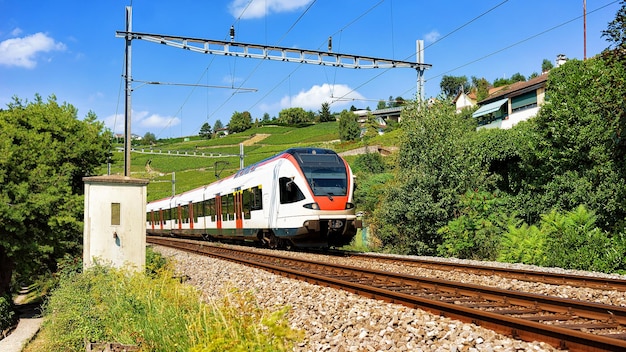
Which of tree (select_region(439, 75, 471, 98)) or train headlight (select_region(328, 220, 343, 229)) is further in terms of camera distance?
tree (select_region(439, 75, 471, 98))

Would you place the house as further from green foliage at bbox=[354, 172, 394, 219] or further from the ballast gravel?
the ballast gravel

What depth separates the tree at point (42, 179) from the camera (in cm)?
1872

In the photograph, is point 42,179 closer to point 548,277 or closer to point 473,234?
point 473,234

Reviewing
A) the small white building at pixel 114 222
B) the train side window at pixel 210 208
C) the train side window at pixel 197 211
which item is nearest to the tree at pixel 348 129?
the train side window at pixel 197 211

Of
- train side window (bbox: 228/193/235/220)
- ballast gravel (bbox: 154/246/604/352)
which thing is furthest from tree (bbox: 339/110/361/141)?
ballast gravel (bbox: 154/246/604/352)

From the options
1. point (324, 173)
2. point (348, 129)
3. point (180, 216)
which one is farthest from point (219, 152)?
point (324, 173)

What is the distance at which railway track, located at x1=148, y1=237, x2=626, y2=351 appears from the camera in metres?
5.49

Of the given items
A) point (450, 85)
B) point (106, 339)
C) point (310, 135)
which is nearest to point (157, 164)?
point (310, 135)

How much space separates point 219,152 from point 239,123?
56689 mm

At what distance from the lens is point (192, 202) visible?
104 feet

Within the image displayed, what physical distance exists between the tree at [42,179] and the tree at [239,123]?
9717 centimetres

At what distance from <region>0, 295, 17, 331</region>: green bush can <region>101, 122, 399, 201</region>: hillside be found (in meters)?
39.6

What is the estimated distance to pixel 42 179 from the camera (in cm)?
1964

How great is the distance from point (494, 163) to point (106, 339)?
2274 centimetres
